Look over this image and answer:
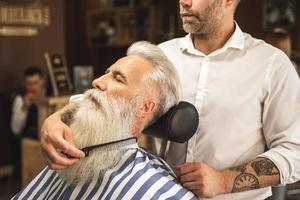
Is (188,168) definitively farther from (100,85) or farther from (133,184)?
(100,85)

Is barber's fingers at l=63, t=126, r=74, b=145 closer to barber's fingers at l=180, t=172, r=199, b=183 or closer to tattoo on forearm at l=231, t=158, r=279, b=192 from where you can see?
barber's fingers at l=180, t=172, r=199, b=183

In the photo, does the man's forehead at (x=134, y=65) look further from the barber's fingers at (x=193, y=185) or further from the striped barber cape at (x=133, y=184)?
the barber's fingers at (x=193, y=185)

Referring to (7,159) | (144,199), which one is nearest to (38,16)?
(7,159)

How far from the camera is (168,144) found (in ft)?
5.60

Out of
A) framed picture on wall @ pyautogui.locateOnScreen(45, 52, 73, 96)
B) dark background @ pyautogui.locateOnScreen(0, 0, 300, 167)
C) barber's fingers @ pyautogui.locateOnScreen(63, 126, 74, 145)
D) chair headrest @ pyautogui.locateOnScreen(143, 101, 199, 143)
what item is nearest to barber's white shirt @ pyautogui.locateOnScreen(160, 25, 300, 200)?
chair headrest @ pyautogui.locateOnScreen(143, 101, 199, 143)

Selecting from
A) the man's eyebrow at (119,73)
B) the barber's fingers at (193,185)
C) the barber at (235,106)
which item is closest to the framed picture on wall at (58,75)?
the barber at (235,106)

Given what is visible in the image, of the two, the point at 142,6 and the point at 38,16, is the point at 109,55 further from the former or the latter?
the point at 38,16

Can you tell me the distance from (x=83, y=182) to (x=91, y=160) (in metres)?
0.08

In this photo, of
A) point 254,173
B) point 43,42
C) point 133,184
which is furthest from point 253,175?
point 43,42

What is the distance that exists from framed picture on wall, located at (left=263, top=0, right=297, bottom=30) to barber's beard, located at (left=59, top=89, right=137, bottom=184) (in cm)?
430

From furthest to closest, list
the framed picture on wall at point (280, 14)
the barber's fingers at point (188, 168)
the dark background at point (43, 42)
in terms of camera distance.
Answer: the framed picture on wall at point (280, 14) < the dark background at point (43, 42) < the barber's fingers at point (188, 168)

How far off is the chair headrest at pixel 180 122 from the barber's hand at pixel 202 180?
0.10 metres

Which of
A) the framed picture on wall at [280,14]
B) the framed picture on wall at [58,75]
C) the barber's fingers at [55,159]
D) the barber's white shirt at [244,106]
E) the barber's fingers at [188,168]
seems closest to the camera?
the barber's fingers at [55,159]

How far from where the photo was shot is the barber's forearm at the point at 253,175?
1454 millimetres
